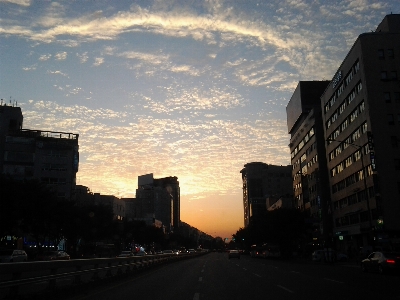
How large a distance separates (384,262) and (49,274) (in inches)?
873

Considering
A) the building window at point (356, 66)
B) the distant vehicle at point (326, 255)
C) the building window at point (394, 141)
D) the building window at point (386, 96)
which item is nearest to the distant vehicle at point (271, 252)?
the distant vehicle at point (326, 255)

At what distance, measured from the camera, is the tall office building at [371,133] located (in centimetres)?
5881

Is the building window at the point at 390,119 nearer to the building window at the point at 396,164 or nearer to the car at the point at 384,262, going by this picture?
the building window at the point at 396,164

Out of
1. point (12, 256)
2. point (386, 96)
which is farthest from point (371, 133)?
point (12, 256)

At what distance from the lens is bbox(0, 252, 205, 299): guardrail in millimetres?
10953

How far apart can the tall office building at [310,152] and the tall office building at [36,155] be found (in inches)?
2072

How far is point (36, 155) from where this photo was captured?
92688 millimetres

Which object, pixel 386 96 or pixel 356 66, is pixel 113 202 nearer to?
pixel 356 66

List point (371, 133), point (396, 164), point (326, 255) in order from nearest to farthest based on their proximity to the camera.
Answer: point (326, 255)
point (396, 164)
point (371, 133)

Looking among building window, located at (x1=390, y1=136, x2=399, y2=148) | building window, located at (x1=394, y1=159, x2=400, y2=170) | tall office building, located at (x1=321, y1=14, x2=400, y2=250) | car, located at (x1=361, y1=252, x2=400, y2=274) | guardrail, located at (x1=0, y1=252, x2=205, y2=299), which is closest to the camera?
guardrail, located at (x1=0, y1=252, x2=205, y2=299)

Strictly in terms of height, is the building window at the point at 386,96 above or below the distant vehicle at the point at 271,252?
above

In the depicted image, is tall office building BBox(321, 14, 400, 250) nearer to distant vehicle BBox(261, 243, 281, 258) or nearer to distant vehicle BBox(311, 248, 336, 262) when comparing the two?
distant vehicle BBox(311, 248, 336, 262)

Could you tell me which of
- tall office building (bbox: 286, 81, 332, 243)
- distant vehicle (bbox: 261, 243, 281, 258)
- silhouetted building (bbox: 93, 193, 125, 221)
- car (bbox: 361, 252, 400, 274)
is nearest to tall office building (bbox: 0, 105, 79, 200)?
silhouetted building (bbox: 93, 193, 125, 221)

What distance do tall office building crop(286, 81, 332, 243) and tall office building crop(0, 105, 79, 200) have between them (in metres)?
52.6
